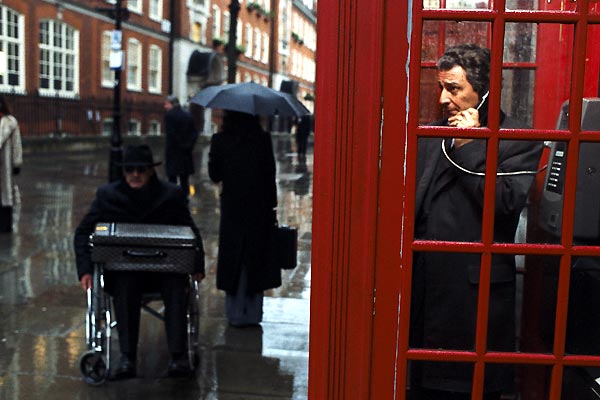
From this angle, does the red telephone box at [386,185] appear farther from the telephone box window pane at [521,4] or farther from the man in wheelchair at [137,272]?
the man in wheelchair at [137,272]

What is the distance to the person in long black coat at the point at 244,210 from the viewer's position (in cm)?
561

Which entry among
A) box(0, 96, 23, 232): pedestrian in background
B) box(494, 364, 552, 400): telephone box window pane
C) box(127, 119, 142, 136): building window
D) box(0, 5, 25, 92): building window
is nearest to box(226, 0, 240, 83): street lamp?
box(0, 96, 23, 232): pedestrian in background

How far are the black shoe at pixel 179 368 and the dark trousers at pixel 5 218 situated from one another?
17.3 ft

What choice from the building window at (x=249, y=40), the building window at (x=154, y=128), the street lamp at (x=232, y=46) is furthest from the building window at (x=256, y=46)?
the street lamp at (x=232, y=46)

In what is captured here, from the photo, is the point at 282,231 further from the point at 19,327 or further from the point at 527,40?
the point at 527,40

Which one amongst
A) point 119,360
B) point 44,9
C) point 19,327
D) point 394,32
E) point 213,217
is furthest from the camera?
point 44,9

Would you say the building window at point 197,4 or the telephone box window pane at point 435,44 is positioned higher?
the building window at point 197,4

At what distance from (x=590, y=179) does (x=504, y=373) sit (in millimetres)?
747

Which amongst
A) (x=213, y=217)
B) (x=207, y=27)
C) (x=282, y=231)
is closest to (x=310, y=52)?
(x=207, y=27)

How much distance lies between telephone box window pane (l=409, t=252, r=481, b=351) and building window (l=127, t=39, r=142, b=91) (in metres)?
29.5

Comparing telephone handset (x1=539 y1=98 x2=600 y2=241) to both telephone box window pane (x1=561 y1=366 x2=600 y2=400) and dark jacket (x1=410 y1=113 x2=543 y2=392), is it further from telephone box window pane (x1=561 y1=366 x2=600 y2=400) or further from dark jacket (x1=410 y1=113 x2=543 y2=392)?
telephone box window pane (x1=561 y1=366 x2=600 y2=400)

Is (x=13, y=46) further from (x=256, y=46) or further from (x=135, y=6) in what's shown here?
(x=256, y=46)

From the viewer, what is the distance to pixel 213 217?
1113cm

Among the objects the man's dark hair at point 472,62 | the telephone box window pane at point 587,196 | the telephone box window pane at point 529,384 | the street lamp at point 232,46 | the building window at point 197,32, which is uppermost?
the building window at point 197,32
